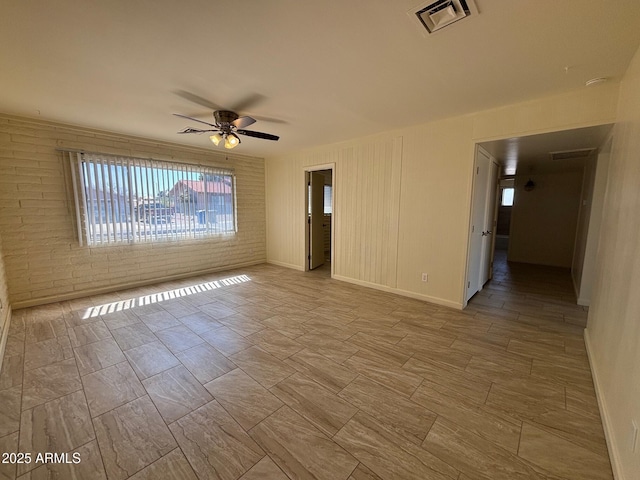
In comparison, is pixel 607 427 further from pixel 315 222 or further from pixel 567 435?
pixel 315 222

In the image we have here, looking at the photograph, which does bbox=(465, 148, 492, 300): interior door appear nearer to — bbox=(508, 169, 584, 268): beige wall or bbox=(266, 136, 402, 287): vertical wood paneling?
bbox=(266, 136, 402, 287): vertical wood paneling

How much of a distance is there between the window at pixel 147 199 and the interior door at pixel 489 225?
479cm

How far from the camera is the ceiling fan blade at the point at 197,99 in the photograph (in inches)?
102

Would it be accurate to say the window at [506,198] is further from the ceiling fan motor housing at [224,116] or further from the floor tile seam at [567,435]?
the ceiling fan motor housing at [224,116]

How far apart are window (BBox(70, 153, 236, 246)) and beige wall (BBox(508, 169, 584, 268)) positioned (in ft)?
23.6

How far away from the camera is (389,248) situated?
161 inches

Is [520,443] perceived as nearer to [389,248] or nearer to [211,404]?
[211,404]

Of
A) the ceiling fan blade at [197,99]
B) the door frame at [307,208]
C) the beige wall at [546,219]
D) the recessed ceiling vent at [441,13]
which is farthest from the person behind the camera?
the beige wall at [546,219]

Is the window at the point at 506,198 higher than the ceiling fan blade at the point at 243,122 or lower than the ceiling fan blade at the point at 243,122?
lower

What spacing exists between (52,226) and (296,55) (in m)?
4.11

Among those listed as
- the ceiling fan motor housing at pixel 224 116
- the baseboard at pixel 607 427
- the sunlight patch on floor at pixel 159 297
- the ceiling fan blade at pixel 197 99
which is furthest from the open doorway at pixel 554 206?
the sunlight patch on floor at pixel 159 297

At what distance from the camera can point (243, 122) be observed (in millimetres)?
2787

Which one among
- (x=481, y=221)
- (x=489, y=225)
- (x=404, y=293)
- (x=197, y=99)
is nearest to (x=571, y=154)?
(x=489, y=225)

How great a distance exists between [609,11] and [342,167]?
334cm
